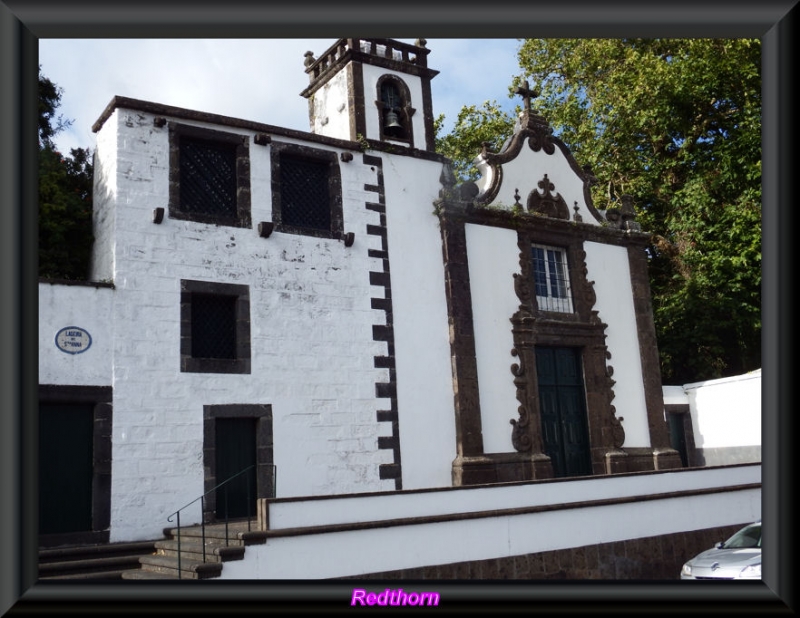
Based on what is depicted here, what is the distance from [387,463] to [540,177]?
7431 mm

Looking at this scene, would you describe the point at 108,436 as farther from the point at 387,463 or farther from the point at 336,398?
the point at 387,463

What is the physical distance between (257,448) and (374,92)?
7619mm

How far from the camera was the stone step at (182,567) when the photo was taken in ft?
30.4

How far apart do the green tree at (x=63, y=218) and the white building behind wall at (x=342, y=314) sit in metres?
0.40

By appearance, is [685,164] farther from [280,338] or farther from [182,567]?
[182,567]

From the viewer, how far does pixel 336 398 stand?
13719 millimetres

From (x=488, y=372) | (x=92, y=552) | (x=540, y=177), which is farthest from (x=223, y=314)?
(x=540, y=177)

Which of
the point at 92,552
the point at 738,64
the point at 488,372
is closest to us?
the point at 92,552

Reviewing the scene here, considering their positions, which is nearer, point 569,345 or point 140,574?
point 140,574

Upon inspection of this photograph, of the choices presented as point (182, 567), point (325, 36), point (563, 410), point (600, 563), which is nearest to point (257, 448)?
point (182, 567)

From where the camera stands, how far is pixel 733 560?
9789 mm

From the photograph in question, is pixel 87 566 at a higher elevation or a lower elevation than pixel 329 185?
lower

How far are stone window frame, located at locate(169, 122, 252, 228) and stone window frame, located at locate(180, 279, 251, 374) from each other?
1114 millimetres

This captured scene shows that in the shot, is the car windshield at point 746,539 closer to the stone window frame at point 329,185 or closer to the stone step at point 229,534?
the stone step at point 229,534
